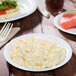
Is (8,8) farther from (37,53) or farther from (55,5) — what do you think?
(37,53)

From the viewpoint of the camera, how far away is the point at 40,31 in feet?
5.15

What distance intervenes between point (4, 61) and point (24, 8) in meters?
0.98

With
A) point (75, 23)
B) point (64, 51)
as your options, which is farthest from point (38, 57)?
point (75, 23)

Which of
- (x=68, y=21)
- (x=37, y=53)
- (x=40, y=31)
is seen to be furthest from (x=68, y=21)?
(x=37, y=53)

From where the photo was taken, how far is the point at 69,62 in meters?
1.15

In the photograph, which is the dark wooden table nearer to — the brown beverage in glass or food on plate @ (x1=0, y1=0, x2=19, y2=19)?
the brown beverage in glass

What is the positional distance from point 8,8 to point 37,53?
41.2 inches

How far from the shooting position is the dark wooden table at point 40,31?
3.51ft

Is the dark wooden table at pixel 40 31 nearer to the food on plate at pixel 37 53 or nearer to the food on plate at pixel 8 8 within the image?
the food on plate at pixel 37 53

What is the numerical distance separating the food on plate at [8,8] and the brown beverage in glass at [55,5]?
0.31 m

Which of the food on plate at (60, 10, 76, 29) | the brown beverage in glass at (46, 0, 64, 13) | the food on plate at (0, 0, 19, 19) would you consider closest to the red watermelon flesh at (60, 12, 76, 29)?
the food on plate at (60, 10, 76, 29)

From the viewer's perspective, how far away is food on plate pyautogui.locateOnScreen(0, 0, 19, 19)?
1.98m

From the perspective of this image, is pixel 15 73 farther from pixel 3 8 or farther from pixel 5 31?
pixel 3 8

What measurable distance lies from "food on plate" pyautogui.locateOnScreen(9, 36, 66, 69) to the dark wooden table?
0.14 ft
